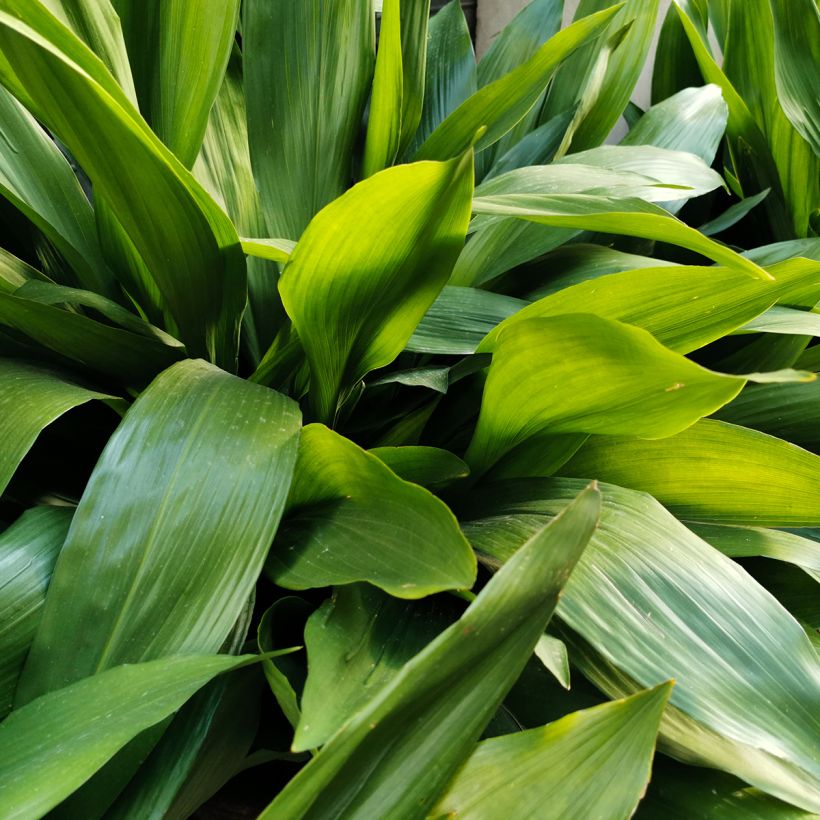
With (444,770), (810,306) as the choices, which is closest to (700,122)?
(810,306)

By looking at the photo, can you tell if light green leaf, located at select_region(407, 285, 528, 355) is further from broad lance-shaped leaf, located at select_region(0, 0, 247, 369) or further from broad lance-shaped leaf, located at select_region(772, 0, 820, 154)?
broad lance-shaped leaf, located at select_region(772, 0, 820, 154)

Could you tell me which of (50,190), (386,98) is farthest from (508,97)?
(50,190)

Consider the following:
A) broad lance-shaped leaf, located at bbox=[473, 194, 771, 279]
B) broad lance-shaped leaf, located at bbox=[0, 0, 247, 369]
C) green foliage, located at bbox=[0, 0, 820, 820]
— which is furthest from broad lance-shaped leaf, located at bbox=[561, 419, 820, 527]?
broad lance-shaped leaf, located at bbox=[0, 0, 247, 369]

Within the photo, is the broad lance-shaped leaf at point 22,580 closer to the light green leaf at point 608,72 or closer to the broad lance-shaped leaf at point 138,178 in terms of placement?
the broad lance-shaped leaf at point 138,178

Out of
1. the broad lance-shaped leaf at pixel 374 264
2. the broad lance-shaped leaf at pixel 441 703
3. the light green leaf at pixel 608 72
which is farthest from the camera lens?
the light green leaf at pixel 608 72

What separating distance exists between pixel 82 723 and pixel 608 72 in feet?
2.24

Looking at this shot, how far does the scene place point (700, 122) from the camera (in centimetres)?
75

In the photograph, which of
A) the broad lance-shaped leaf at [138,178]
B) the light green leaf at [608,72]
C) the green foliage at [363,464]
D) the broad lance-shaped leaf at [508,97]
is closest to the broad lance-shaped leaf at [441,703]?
the green foliage at [363,464]

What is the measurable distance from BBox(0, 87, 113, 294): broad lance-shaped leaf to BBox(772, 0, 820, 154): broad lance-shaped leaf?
64 cm

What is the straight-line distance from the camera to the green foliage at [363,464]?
0.98 ft

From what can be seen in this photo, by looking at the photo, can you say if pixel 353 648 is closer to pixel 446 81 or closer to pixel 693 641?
pixel 693 641

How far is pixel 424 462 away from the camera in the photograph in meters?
0.43

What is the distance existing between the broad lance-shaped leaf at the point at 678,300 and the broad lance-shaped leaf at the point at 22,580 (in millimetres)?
242

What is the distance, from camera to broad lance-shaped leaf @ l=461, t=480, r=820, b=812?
33cm
